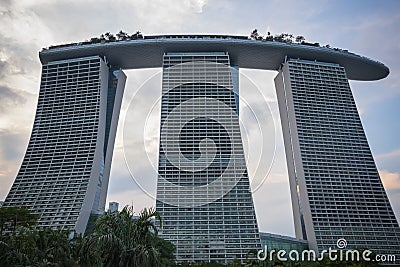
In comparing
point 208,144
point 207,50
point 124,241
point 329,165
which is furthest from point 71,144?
point 124,241

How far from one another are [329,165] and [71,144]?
39.5 metres

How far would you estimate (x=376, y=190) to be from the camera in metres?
63.3

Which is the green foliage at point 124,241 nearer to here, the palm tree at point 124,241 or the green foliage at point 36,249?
the palm tree at point 124,241

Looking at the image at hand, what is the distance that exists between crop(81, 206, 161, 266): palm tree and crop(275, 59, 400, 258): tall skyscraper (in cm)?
4397

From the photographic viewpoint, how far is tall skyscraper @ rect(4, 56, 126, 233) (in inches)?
2295

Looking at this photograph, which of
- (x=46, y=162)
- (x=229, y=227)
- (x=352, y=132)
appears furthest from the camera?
(x=352, y=132)

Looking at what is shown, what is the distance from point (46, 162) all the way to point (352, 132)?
48333 mm

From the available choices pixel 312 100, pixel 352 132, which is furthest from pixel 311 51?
pixel 352 132

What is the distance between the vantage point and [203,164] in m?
60.8

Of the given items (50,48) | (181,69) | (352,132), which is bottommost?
(352,132)

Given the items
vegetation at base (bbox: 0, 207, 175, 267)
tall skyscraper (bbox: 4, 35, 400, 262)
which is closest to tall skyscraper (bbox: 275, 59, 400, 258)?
tall skyscraper (bbox: 4, 35, 400, 262)

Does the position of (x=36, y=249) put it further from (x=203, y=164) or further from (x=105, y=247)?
(x=203, y=164)

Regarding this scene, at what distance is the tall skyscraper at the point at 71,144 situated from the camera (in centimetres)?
5828

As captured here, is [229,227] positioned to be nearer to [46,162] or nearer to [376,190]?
[376,190]
